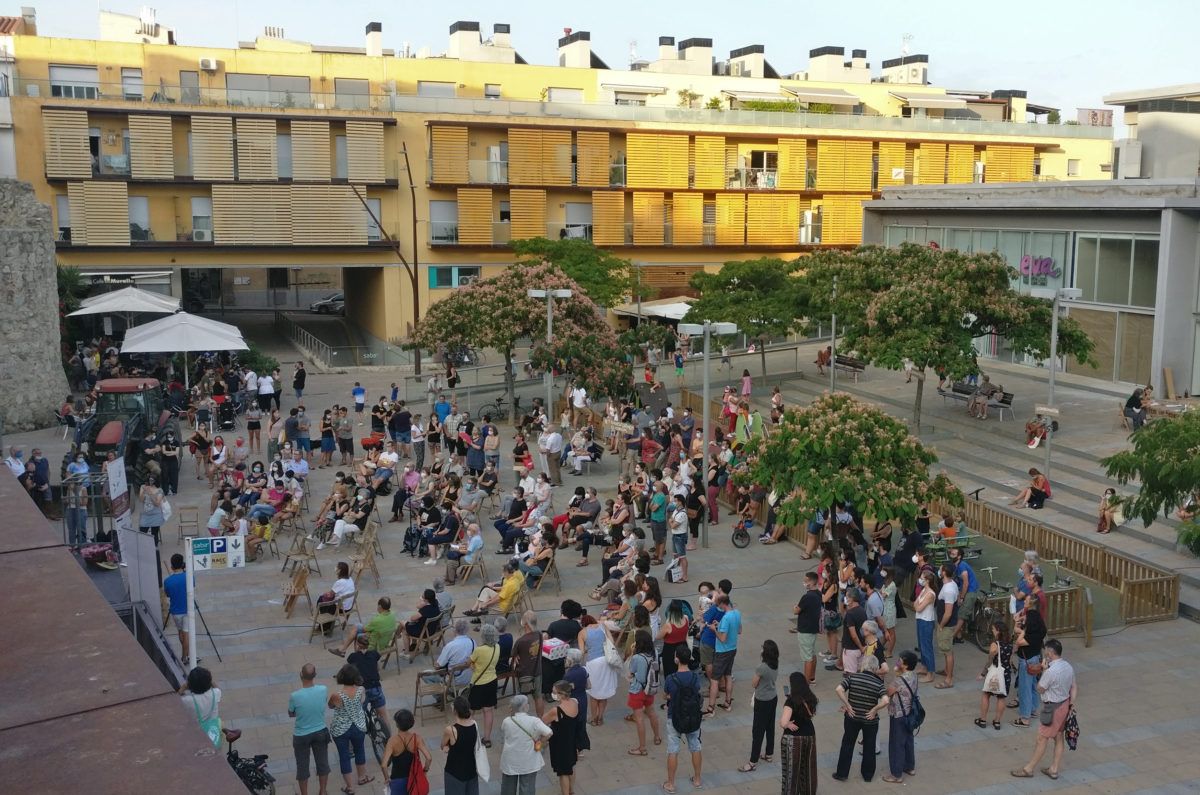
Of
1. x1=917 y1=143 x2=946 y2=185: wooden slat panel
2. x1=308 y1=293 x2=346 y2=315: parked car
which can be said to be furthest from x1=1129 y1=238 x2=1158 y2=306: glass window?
x1=308 y1=293 x2=346 y2=315: parked car

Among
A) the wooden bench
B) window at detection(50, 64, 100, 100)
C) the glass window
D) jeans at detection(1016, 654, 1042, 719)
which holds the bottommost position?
jeans at detection(1016, 654, 1042, 719)

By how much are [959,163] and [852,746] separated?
49.8m

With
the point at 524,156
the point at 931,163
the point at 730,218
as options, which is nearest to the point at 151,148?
the point at 524,156

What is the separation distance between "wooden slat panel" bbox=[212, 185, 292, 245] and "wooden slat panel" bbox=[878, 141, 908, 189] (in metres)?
28.0

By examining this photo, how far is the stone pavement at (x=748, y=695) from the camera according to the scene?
11.7 metres

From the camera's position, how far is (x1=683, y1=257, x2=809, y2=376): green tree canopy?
3512 centimetres

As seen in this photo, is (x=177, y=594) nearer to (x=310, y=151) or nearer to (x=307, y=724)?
(x=307, y=724)

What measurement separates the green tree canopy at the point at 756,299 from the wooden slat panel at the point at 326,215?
17261mm

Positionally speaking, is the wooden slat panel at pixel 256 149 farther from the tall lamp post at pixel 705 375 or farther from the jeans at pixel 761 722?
the jeans at pixel 761 722

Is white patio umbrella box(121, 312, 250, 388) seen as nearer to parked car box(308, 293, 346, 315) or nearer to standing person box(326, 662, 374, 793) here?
standing person box(326, 662, 374, 793)

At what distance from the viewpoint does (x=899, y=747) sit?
1159 centimetres

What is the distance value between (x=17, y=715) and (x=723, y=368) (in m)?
34.1

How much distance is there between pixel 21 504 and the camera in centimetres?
1035

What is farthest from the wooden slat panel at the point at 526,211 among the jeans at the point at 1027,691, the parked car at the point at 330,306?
the jeans at the point at 1027,691
